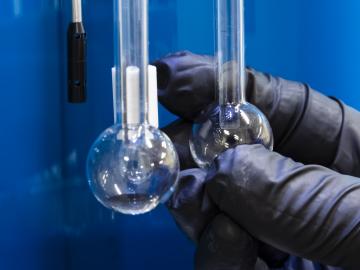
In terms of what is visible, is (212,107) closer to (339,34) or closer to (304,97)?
(304,97)

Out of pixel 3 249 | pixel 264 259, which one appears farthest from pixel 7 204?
pixel 264 259

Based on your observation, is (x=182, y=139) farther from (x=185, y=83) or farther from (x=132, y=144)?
(x=132, y=144)

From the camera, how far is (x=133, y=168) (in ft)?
1.50

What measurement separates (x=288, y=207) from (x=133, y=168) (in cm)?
19

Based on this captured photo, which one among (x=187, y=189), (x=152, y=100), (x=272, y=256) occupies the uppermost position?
(x=152, y=100)

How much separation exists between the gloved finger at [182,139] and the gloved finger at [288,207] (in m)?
0.13

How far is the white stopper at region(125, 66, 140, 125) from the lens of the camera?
0.46 metres

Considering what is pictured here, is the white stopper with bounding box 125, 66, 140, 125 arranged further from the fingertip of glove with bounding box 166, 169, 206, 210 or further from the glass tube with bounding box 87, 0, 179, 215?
the fingertip of glove with bounding box 166, 169, 206, 210

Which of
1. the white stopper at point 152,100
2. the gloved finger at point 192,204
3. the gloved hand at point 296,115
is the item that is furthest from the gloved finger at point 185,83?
the white stopper at point 152,100

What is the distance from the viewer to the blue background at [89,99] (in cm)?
65

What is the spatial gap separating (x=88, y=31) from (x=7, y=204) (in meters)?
0.25

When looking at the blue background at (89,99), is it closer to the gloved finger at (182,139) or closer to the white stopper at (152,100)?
the gloved finger at (182,139)

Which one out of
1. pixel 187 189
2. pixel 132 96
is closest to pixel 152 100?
pixel 132 96

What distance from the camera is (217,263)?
627 millimetres
